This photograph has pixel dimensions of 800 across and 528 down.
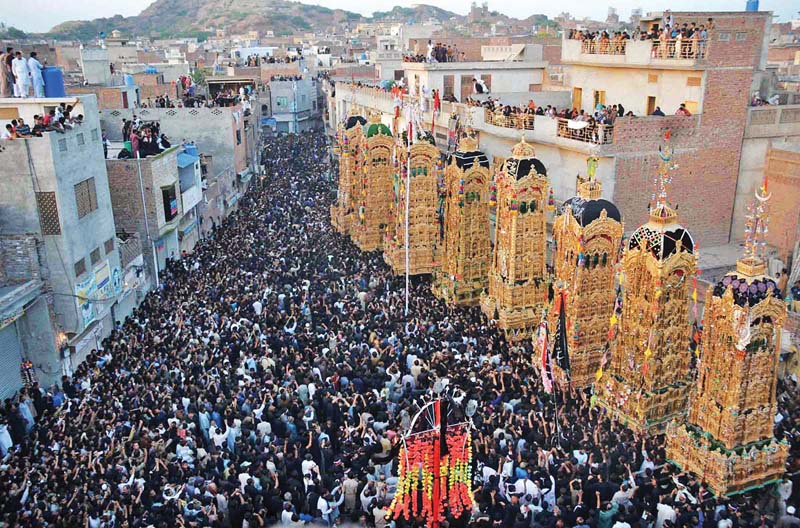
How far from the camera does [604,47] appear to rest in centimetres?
2294

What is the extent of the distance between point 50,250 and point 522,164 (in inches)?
439

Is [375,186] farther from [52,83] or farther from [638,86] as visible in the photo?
[52,83]

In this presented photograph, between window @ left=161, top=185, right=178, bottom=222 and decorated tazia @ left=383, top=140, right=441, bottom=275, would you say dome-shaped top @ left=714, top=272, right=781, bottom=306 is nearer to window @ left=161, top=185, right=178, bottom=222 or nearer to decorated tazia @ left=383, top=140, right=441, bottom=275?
decorated tazia @ left=383, top=140, right=441, bottom=275

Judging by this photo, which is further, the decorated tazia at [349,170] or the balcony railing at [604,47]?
the decorated tazia at [349,170]

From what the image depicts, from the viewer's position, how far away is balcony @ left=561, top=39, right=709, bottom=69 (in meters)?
19.6

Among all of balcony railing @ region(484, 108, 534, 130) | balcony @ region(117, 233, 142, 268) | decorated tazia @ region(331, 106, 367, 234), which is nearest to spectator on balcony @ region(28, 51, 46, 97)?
balcony @ region(117, 233, 142, 268)

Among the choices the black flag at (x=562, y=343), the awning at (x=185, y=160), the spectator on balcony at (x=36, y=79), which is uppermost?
the spectator on balcony at (x=36, y=79)

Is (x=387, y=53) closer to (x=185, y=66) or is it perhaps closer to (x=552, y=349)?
(x=185, y=66)

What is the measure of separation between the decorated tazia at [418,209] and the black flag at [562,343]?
702 cm

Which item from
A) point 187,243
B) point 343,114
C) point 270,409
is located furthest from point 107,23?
point 270,409

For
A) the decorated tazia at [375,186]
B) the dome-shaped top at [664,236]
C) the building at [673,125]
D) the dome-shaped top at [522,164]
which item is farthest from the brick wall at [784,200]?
the decorated tazia at [375,186]

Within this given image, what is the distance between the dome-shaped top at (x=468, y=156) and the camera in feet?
65.5

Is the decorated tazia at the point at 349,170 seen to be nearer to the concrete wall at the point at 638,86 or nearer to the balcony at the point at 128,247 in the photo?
the concrete wall at the point at 638,86

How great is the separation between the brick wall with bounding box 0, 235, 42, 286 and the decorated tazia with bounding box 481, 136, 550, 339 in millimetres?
10898
